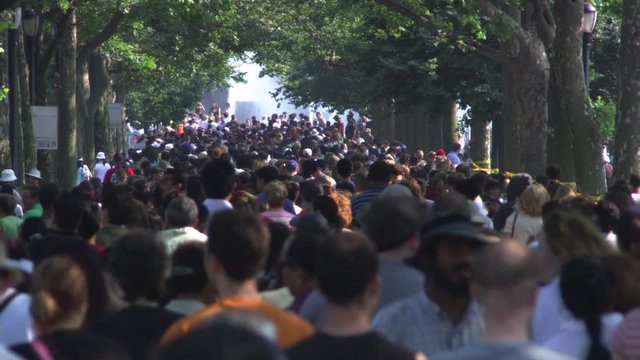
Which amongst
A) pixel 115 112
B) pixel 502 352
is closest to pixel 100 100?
pixel 115 112

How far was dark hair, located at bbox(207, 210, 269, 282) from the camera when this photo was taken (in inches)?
230

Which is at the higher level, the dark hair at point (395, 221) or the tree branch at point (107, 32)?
the tree branch at point (107, 32)

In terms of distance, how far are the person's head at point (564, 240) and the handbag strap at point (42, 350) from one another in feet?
9.12

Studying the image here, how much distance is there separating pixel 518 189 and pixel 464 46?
471 inches

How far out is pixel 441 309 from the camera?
6.00 meters

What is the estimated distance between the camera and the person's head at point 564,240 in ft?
23.5

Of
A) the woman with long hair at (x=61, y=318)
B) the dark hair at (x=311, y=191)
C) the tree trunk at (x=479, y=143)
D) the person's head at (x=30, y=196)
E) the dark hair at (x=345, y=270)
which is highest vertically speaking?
the dark hair at (x=345, y=270)

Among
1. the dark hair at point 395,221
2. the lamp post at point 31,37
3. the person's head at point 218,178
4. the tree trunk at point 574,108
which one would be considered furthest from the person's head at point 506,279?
the lamp post at point 31,37

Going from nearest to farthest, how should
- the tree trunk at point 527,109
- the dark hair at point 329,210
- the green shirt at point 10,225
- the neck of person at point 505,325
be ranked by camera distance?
the neck of person at point 505,325, the dark hair at point 329,210, the green shirt at point 10,225, the tree trunk at point 527,109

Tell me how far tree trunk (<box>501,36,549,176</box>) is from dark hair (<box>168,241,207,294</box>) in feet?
60.9

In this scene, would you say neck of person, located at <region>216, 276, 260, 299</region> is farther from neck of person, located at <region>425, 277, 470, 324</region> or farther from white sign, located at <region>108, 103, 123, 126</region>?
white sign, located at <region>108, 103, 123, 126</region>

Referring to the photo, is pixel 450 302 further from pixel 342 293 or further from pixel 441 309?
pixel 342 293

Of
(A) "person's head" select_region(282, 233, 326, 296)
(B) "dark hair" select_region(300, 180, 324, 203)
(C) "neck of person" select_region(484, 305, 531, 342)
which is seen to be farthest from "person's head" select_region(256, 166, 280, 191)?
(C) "neck of person" select_region(484, 305, 531, 342)

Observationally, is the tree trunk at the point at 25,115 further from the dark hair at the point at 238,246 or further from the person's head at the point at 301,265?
the dark hair at the point at 238,246
